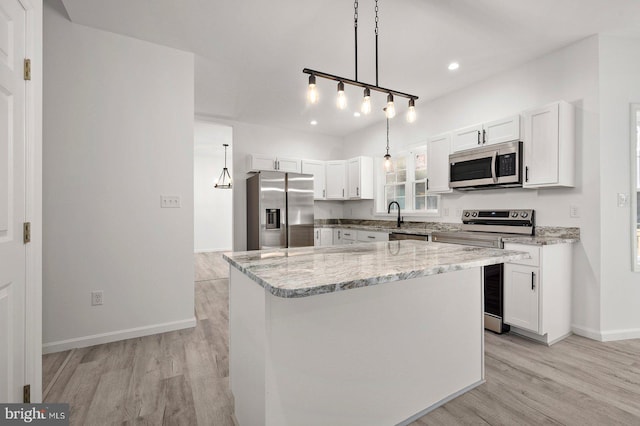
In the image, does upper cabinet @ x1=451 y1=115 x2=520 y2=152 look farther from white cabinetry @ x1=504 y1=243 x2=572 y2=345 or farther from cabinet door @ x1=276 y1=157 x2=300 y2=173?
cabinet door @ x1=276 y1=157 x2=300 y2=173

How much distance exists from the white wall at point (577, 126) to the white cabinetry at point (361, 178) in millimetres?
1769

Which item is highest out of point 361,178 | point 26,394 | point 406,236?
point 361,178

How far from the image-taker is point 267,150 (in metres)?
5.48

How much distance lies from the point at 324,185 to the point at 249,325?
453cm

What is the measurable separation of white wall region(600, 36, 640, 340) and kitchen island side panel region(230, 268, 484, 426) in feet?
5.65

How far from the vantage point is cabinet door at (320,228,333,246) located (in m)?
5.45

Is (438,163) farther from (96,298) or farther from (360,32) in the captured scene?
(96,298)

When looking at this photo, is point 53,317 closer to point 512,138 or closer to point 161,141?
point 161,141

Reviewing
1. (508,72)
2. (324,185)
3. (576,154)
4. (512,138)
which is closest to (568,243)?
(576,154)

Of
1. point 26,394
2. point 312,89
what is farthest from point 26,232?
point 312,89

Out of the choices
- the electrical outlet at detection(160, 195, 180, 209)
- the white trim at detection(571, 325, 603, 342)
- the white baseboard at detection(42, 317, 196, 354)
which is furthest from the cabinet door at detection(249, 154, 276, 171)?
the white trim at detection(571, 325, 603, 342)

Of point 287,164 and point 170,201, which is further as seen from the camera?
point 287,164

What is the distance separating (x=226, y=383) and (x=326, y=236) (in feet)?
12.1

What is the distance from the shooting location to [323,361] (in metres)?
1.25
